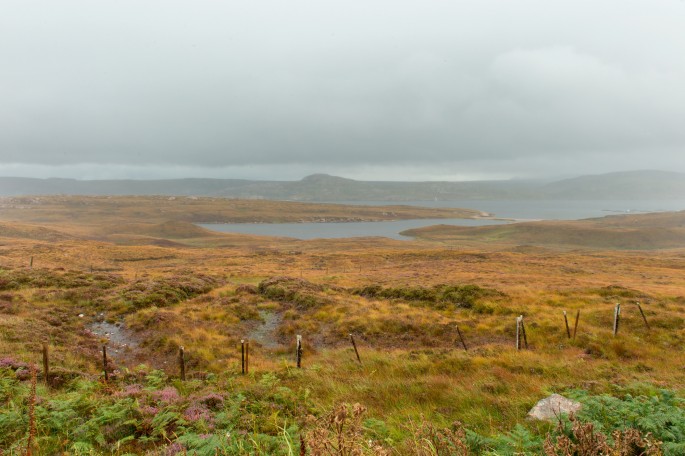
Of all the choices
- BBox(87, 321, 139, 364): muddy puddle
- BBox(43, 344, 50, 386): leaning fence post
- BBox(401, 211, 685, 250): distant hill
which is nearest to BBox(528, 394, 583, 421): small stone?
BBox(43, 344, 50, 386): leaning fence post

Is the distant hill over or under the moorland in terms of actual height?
under

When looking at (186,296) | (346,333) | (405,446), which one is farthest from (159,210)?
(405,446)

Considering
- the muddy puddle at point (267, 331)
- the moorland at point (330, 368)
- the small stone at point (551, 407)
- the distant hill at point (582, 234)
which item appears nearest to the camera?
the moorland at point (330, 368)

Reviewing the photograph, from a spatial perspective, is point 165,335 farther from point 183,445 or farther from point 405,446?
point 405,446

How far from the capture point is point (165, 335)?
56.7 ft

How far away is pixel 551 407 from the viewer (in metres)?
7.03

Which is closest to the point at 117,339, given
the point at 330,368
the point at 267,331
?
the point at 267,331

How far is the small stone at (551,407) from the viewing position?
23.1 ft

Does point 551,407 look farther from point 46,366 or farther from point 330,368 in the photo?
point 46,366

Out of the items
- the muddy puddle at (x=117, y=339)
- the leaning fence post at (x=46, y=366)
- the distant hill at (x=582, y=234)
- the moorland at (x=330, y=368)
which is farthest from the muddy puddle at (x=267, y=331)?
the distant hill at (x=582, y=234)

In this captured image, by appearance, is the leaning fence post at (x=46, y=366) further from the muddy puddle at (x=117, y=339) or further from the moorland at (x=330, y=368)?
the muddy puddle at (x=117, y=339)

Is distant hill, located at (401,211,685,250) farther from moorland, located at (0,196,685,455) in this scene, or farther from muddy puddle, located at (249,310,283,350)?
muddy puddle, located at (249,310,283,350)

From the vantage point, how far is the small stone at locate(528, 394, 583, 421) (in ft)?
23.1

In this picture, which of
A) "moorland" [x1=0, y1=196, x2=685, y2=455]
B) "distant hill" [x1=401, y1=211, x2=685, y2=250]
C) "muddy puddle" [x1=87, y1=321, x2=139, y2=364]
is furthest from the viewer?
"distant hill" [x1=401, y1=211, x2=685, y2=250]
